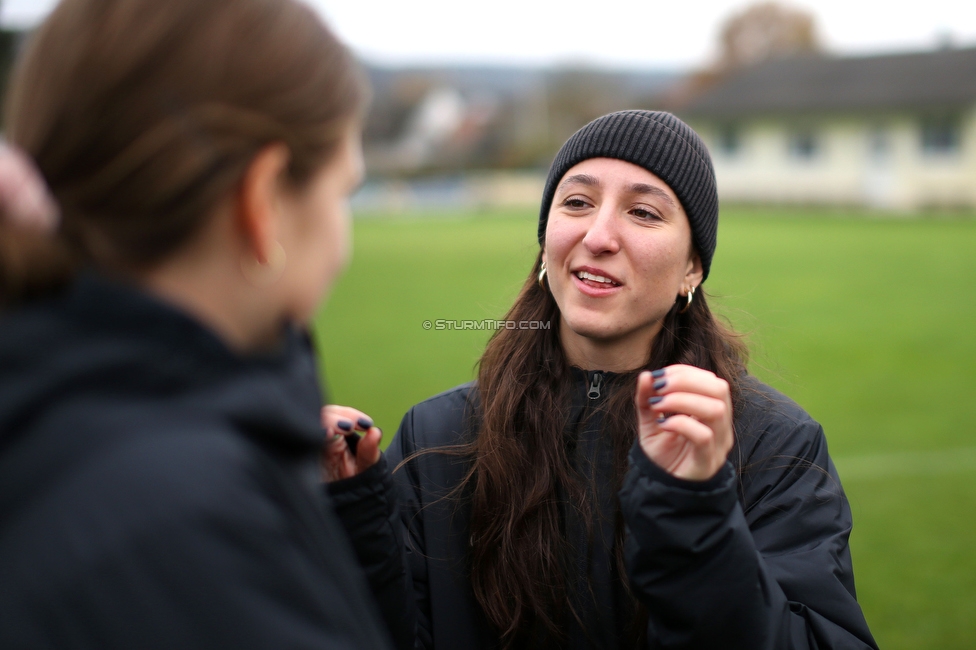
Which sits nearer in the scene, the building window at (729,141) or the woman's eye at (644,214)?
the woman's eye at (644,214)

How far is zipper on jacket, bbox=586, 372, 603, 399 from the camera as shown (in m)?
2.43

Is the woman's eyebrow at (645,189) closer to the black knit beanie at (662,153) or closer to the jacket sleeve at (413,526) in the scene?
the black knit beanie at (662,153)

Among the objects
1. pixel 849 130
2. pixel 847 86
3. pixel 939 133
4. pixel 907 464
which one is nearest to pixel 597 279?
pixel 907 464

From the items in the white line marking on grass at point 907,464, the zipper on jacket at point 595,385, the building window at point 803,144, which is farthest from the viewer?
the building window at point 803,144

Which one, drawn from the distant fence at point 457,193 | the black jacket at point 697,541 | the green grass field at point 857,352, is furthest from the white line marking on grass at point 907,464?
the distant fence at point 457,193

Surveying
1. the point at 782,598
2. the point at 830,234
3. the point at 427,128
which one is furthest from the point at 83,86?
the point at 427,128

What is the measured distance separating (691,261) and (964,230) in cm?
2719

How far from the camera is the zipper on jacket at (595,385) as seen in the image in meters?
2.43

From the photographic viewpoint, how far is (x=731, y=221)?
3206 centimetres

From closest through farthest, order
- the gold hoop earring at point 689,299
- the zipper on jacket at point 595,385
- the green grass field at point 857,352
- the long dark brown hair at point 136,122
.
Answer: the long dark brown hair at point 136,122
the zipper on jacket at point 595,385
the gold hoop earring at point 689,299
the green grass field at point 857,352

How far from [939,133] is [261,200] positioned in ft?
136

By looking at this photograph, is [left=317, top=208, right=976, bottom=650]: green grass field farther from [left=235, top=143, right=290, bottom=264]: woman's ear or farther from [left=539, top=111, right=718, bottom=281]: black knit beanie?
[left=235, top=143, right=290, bottom=264]: woman's ear

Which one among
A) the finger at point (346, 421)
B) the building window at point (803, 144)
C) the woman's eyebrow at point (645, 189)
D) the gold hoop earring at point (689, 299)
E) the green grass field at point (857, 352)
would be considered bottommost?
the building window at point (803, 144)

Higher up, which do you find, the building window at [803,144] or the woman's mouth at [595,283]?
the woman's mouth at [595,283]
